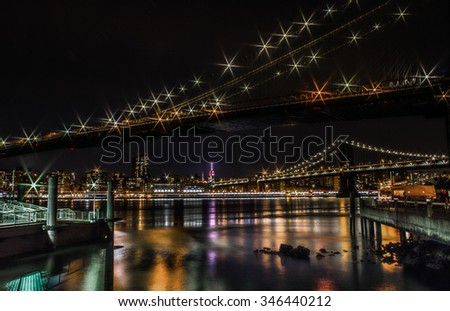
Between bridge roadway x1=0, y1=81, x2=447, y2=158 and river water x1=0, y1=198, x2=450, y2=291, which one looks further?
bridge roadway x1=0, y1=81, x2=447, y2=158

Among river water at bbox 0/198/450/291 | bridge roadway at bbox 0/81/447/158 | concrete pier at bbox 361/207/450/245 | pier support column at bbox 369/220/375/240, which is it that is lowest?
river water at bbox 0/198/450/291

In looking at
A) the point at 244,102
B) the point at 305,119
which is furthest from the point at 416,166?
the point at 244,102

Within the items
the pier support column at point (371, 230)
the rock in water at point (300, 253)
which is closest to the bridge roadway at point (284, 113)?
the pier support column at point (371, 230)

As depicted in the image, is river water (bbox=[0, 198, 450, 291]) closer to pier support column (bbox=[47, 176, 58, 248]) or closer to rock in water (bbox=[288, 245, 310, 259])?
rock in water (bbox=[288, 245, 310, 259])

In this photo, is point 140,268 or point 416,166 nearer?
point 140,268

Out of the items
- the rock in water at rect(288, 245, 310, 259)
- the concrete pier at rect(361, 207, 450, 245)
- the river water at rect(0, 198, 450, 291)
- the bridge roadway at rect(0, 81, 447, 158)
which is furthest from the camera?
the bridge roadway at rect(0, 81, 447, 158)

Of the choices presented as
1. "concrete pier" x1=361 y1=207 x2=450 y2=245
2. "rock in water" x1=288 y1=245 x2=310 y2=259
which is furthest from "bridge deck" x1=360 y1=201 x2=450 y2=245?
"rock in water" x1=288 y1=245 x2=310 y2=259

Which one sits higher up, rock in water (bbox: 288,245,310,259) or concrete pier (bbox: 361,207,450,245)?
concrete pier (bbox: 361,207,450,245)
